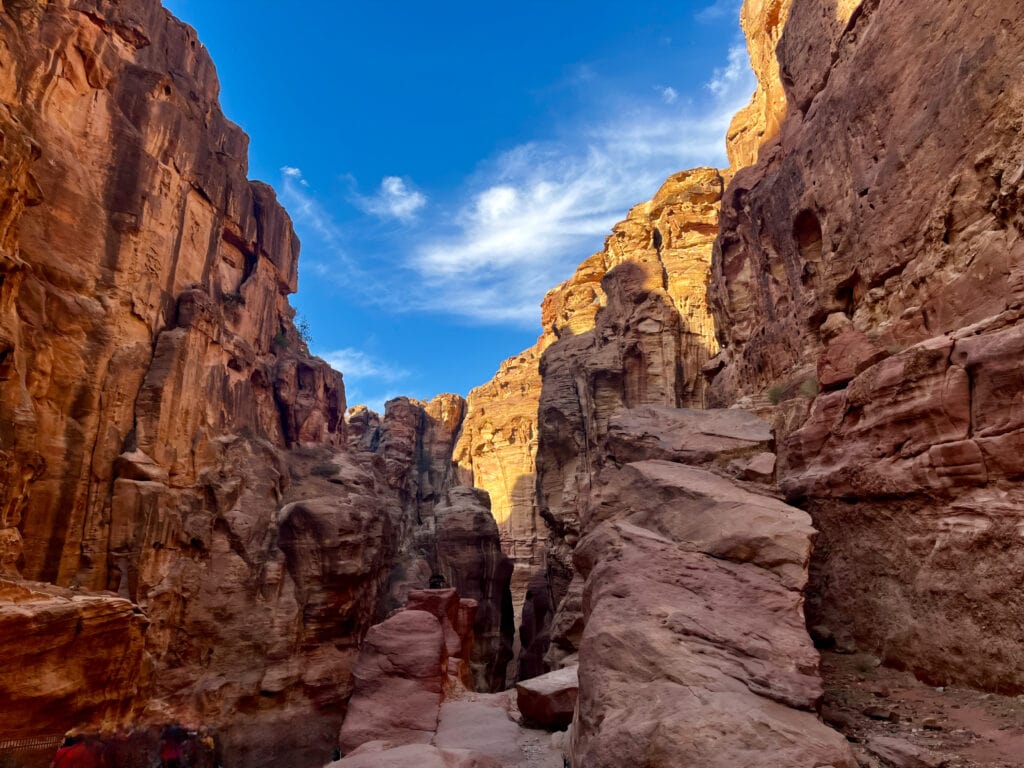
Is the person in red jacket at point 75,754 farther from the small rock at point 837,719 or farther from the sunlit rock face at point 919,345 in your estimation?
the sunlit rock face at point 919,345

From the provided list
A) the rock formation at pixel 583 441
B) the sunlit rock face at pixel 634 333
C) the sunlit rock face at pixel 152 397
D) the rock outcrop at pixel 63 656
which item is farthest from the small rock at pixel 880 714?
the sunlit rock face at pixel 634 333

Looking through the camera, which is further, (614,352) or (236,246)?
(614,352)

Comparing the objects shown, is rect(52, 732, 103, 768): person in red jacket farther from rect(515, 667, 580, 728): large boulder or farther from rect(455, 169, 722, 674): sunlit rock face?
rect(455, 169, 722, 674): sunlit rock face

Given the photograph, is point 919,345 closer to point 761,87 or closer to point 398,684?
point 398,684

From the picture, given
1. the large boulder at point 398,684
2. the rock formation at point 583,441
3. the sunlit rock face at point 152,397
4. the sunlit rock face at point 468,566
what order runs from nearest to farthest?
the rock formation at point 583,441 < the large boulder at point 398,684 < the sunlit rock face at point 152,397 < the sunlit rock face at point 468,566

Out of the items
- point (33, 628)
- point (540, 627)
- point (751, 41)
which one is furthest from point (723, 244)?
point (540, 627)

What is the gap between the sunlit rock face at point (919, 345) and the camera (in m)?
5.49

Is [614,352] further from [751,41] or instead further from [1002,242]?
[1002,242]

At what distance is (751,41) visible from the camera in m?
24.1

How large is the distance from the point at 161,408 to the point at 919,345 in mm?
24225

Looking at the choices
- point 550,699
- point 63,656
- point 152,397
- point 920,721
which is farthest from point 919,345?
point 152,397

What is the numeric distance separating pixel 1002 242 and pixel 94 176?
27133 mm

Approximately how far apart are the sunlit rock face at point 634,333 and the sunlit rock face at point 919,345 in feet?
75.5

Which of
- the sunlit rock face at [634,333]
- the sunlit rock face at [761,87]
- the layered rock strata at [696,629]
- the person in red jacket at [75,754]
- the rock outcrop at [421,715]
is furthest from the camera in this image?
the sunlit rock face at [634,333]
